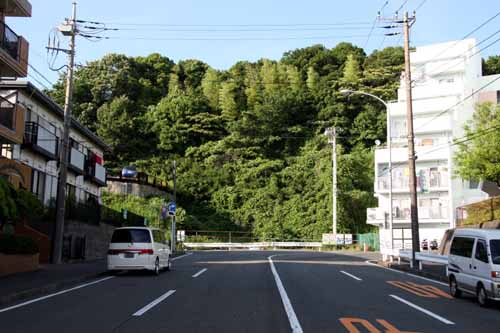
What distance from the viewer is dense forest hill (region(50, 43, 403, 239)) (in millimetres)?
62438

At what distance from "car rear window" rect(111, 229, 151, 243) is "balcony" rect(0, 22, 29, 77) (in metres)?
8.22

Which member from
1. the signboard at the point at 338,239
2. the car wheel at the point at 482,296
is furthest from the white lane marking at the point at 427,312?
the signboard at the point at 338,239

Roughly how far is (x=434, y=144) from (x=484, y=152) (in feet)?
72.0

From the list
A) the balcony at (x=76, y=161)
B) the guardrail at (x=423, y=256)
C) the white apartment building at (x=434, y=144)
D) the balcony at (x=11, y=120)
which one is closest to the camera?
the guardrail at (x=423, y=256)

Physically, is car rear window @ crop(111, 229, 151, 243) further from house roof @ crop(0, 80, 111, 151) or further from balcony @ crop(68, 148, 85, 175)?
balcony @ crop(68, 148, 85, 175)

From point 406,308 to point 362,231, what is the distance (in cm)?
5088

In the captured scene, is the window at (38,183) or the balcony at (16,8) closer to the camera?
the balcony at (16,8)

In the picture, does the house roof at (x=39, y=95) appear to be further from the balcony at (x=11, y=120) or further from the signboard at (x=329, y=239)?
the signboard at (x=329, y=239)

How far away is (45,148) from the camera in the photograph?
2844cm

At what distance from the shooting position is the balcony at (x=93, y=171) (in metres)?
36.8

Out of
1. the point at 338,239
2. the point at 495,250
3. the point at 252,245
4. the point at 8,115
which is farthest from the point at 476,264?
the point at 252,245

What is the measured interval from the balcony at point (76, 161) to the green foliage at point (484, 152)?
75.6 feet

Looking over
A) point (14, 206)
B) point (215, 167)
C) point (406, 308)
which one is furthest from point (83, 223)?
point (215, 167)

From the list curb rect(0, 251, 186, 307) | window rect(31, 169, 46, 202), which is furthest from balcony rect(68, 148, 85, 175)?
curb rect(0, 251, 186, 307)
